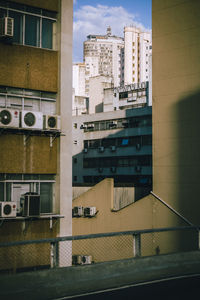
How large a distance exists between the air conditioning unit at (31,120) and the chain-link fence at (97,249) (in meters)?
4.83

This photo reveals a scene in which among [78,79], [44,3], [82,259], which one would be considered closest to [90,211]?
[82,259]

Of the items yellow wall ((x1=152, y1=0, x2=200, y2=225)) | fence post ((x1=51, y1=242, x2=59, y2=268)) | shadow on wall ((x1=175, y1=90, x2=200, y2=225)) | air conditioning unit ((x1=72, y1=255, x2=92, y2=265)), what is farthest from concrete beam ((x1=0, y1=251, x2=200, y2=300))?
air conditioning unit ((x1=72, y1=255, x2=92, y2=265))

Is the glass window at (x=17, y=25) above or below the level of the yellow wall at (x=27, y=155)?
above

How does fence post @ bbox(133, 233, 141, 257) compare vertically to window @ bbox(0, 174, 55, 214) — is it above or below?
below

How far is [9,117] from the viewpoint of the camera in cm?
1870

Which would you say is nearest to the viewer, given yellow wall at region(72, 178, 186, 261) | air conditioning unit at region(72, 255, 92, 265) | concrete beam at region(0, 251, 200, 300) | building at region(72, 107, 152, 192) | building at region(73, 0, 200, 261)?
concrete beam at region(0, 251, 200, 300)

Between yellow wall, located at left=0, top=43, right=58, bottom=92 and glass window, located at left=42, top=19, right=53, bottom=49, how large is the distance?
398 millimetres

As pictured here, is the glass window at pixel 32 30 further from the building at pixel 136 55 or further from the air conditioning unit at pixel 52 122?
the building at pixel 136 55

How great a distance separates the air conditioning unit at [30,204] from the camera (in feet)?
61.7

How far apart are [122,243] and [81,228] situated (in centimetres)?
581

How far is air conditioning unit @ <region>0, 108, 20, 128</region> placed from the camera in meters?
18.6

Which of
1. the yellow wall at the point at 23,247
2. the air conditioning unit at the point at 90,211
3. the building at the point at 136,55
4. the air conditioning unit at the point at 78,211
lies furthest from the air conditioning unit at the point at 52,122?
the building at the point at 136,55

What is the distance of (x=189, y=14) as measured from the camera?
29453 millimetres

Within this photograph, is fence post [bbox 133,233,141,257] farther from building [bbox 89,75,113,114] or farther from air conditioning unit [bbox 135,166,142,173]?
building [bbox 89,75,113,114]
